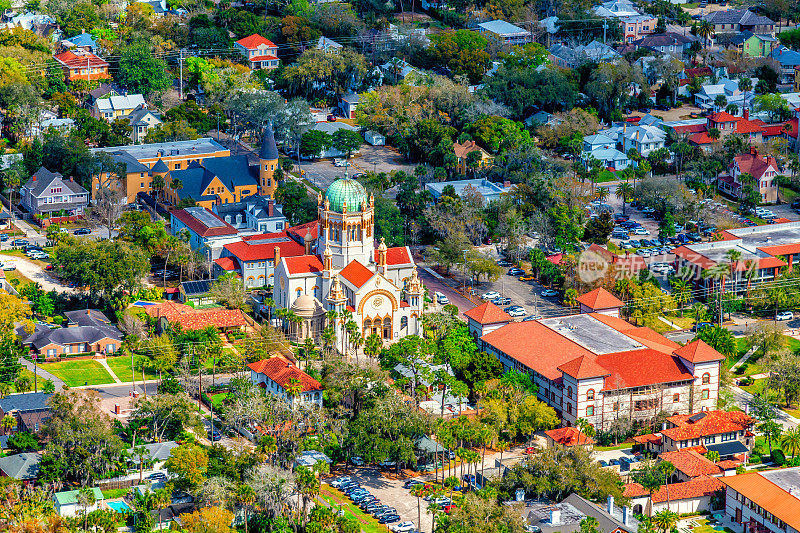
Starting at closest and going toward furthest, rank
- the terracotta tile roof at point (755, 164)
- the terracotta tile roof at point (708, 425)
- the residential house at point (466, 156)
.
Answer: the terracotta tile roof at point (708, 425), the terracotta tile roof at point (755, 164), the residential house at point (466, 156)

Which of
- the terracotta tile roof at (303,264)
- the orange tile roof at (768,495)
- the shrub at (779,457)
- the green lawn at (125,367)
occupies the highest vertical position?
the terracotta tile roof at (303,264)

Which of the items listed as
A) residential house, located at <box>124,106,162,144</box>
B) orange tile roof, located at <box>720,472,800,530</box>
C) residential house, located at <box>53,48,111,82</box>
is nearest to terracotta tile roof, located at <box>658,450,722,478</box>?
orange tile roof, located at <box>720,472,800,530</box>

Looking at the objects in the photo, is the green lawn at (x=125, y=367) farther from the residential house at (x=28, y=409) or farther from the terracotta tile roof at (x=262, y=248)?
the terracotta tile roof at (x=262, y=248)

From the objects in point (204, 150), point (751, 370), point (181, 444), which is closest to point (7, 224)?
point (204, 150)

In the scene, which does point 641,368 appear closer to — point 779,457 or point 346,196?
point 779,457

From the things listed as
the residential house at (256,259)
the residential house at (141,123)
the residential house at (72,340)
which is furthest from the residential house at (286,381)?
the residential house at (141,123)

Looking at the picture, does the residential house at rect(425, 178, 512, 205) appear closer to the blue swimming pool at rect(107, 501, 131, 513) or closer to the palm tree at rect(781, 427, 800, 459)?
the palm tree at rect(781, 427, 800, 459)

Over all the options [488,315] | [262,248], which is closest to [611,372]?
[488,315]
